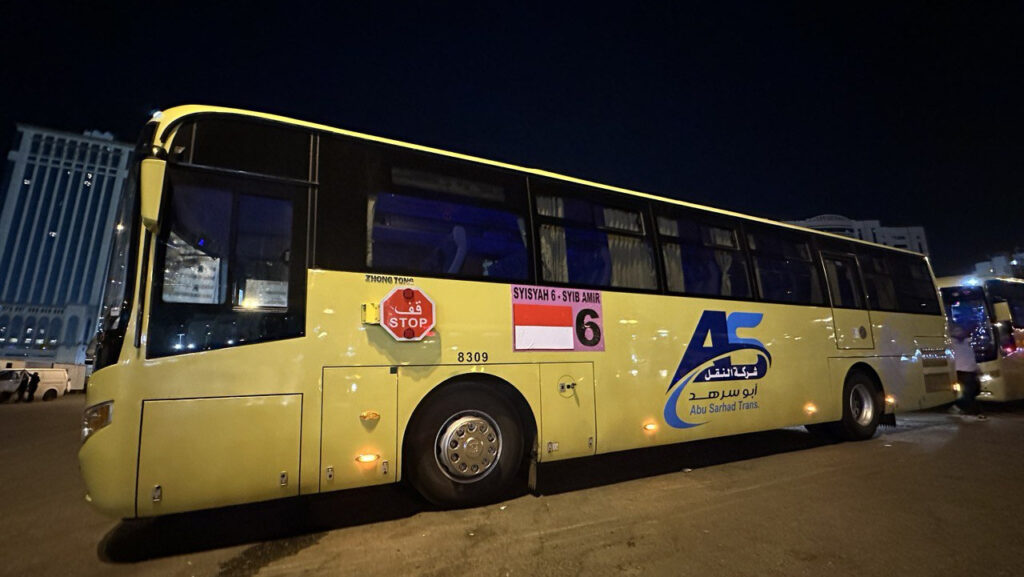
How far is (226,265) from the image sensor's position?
3.69 m

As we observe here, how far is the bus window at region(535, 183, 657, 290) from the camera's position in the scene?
5176 mm

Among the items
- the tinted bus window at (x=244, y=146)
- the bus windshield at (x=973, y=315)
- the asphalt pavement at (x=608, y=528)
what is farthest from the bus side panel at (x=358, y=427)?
the bus windshield at (x=973, y=315)

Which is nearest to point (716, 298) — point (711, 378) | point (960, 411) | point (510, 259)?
point (711, 378)

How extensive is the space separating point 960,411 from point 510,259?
43.9 feet

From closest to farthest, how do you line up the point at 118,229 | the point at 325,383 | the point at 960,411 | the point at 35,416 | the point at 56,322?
the point at 325,383 → the point at 118,229 → the point at 960,411 → the point at 35,416 → the point at 56,322

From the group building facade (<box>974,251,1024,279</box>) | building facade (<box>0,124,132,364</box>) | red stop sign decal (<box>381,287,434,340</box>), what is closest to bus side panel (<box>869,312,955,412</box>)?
red stop sign decal (<box>381,287,434,340</box>)

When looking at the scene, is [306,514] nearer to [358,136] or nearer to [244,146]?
[244,146]

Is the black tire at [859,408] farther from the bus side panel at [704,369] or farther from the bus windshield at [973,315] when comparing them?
the bus windshield at [973,315]

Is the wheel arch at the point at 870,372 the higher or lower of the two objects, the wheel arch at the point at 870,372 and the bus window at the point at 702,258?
the lower

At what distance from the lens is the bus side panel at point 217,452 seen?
3330 millimetres

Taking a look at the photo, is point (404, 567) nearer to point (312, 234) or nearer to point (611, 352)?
point (312, 234)

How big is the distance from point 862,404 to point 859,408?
13 centimetres

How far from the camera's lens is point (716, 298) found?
6262 millimetres

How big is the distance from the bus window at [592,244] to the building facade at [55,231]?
110725 millimetres
